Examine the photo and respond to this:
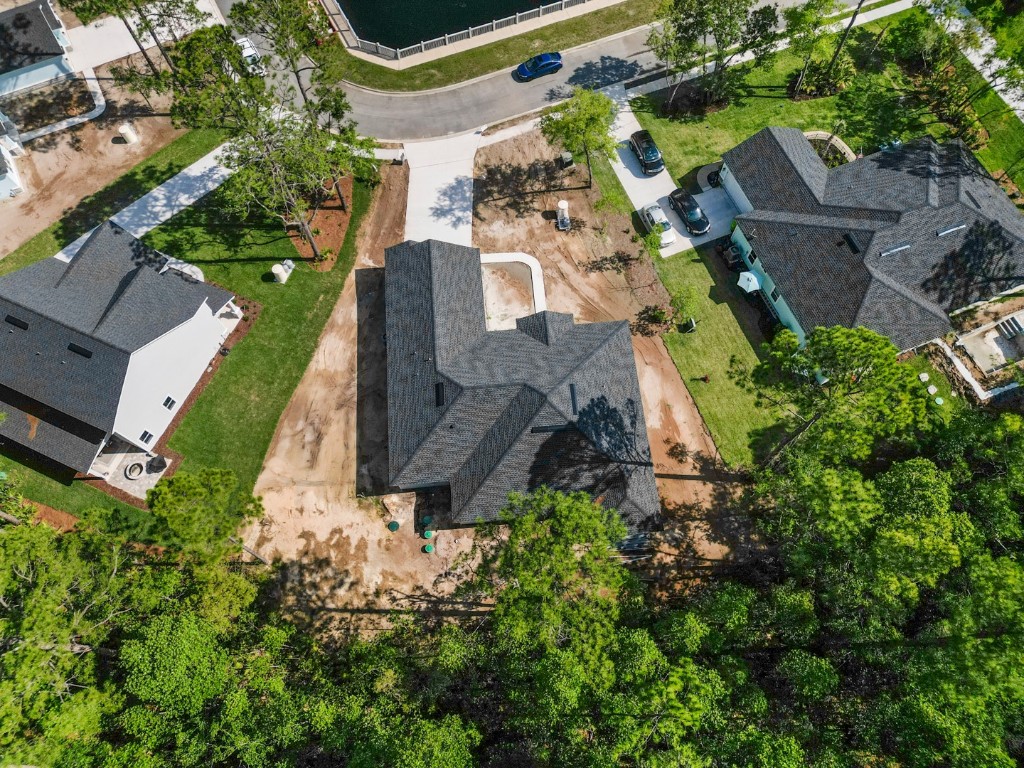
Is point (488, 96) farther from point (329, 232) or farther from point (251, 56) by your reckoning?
point (251, 56)

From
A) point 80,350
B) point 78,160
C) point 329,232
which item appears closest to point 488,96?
point 329,232

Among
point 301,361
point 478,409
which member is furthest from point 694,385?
point 301,361

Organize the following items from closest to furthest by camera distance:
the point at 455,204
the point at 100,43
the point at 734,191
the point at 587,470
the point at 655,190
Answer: the point at 587,470 < the point at 734,191 < the point at 455,204 < the point at 655,190 < the point at 100,43

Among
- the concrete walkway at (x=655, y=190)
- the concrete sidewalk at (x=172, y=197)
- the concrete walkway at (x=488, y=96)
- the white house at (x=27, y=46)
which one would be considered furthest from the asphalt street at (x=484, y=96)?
the white house at (x=27, y=46)

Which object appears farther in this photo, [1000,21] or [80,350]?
[1000,21]

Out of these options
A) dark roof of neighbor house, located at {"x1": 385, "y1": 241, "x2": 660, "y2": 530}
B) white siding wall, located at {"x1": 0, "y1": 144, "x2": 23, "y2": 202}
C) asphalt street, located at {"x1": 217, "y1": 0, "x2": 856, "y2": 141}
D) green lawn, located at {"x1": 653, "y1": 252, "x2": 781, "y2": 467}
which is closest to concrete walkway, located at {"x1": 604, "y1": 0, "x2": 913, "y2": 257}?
green lawn, located at {"x1": 653, "y1": 252, "x2": 781, "y2": 467}

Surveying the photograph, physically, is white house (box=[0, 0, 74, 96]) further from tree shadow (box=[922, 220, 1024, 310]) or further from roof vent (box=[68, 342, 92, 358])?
tree shadow (box=[922, 220, 1024, 310])

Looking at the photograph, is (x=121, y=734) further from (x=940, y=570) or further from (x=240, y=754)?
(x=940, y=570)
